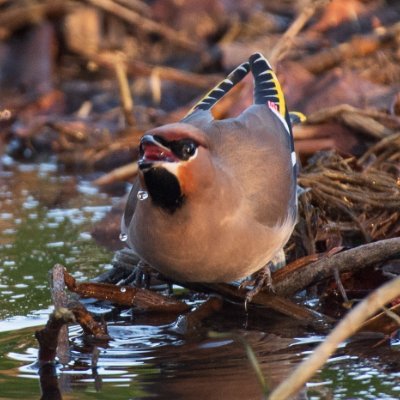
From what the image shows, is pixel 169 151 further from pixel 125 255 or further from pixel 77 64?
pixel 77 64

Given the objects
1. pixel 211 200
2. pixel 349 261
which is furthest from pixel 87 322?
pixel 349 261

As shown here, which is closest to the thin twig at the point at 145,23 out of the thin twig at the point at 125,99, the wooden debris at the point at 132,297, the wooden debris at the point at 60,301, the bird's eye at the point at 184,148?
the thin twig at the point at 125,99

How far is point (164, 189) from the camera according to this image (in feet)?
12.9

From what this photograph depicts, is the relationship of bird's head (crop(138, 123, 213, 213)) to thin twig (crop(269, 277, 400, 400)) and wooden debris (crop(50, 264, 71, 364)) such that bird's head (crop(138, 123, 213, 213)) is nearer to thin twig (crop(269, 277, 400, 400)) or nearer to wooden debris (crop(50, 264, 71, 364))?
wooden debris (crop(50, 264, 71, 364))

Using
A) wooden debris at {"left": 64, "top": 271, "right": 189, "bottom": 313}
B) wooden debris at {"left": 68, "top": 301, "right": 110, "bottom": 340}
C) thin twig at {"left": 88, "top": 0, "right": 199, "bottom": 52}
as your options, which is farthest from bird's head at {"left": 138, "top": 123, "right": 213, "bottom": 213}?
thin twig at {"left": 88, "top": 0, "right": 199, "bottom": 52}

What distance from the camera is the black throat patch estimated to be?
12.4ft

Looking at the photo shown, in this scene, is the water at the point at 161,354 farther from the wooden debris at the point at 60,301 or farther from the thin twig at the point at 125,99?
the thin twig at the point at 125,99

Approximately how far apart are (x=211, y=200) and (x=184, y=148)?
36 cm

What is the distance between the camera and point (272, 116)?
5.07 meters

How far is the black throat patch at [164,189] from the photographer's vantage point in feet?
12.4

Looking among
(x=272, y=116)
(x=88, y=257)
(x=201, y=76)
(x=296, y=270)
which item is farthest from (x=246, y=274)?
(x=201, y=76)

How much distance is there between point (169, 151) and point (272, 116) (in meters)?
1.39

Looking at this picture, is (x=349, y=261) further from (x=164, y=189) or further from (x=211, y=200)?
(x=164, y=189)

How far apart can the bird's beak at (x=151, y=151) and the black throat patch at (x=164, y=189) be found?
0.04 meters
